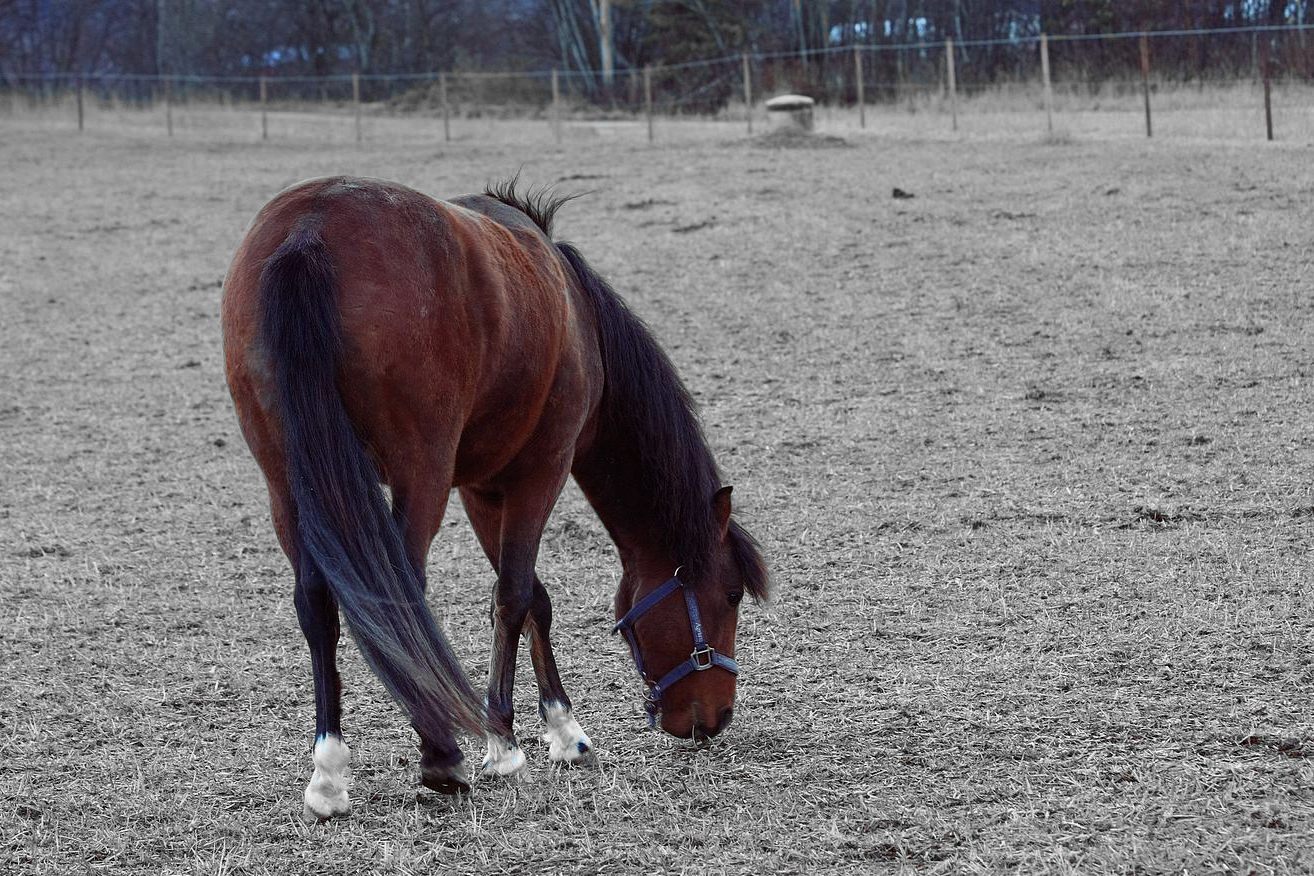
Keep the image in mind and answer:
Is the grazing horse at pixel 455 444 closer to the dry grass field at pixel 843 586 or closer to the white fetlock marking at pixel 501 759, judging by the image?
the white fetlock marking at pixel 501 759

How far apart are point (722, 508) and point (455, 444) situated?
89cm

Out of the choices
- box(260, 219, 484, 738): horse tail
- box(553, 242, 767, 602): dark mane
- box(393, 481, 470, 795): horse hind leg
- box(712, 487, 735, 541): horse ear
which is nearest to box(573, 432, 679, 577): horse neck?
box(553, 242, 767, 602): dark mane

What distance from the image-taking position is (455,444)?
10.0 feet

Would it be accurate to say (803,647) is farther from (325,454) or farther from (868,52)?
(868,52)

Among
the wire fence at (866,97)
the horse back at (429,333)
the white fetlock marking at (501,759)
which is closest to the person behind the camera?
the horse back at (429,333)

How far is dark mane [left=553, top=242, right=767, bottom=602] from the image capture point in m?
3.64

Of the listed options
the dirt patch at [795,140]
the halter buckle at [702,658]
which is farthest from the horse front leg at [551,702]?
the dirt patch at [795,140]

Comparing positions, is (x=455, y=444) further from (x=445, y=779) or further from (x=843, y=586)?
(x=843, y=586)

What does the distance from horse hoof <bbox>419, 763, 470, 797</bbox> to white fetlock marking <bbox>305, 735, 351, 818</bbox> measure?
0.62 feet

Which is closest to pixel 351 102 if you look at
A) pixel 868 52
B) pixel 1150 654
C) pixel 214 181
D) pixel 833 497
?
pixel 868 52

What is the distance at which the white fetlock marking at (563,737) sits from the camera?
359cm

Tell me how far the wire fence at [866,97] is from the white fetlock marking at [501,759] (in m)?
14.2

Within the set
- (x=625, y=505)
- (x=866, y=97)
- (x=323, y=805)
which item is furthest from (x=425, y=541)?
(x=866, y=97)

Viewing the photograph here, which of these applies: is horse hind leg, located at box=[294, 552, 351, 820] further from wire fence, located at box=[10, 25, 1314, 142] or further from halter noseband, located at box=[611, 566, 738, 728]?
wire fence, located at box=[10, 25, 1314, 142]
